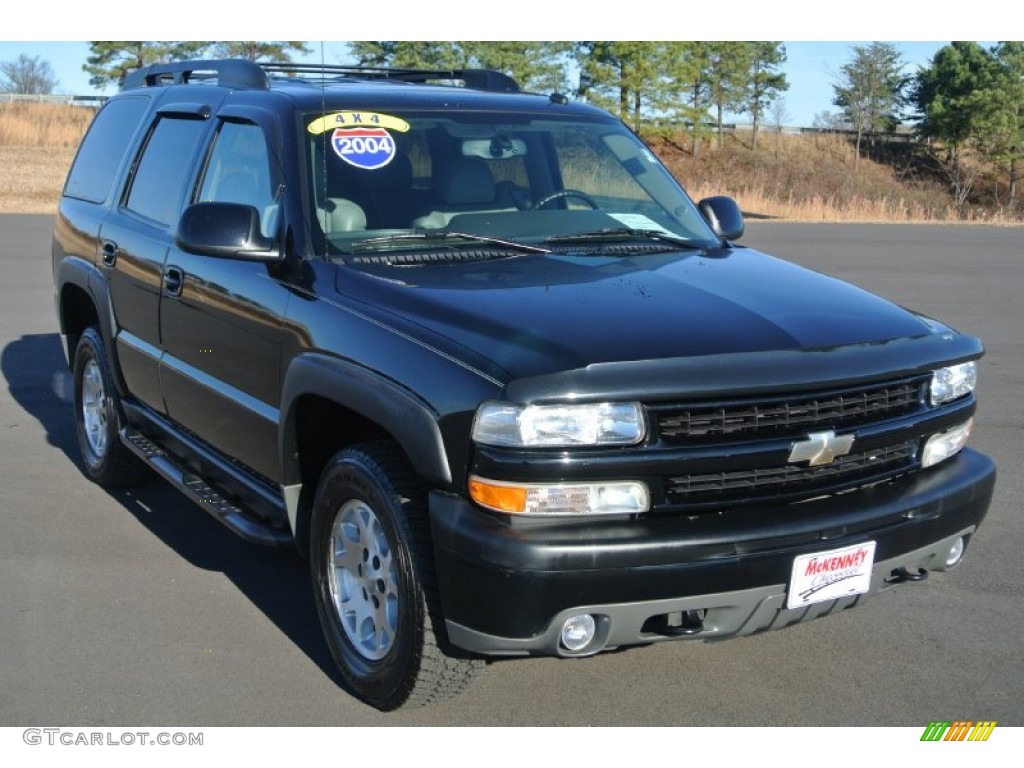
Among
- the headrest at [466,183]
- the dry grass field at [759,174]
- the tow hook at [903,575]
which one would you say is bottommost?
the dry grass field at [759,174]

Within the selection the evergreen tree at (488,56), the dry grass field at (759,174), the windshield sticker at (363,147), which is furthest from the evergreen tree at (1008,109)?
the windshield sticker at (363,147)

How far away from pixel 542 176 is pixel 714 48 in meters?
57.6

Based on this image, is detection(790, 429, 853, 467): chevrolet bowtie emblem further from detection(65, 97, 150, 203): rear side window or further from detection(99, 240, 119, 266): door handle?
detection(65, 97, 150, 203): rear side window

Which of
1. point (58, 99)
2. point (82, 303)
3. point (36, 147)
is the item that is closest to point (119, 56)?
point (58, 99)

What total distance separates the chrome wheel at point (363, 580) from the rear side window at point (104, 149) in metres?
3.04

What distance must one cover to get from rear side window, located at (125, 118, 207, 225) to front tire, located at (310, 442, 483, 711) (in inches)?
78.4

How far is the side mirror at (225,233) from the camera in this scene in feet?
13.9

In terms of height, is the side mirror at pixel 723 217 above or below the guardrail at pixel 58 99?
above

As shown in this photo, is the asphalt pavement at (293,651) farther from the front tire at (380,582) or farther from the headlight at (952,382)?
the headlight at (952,382)

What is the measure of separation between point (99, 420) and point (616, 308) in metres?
3.72

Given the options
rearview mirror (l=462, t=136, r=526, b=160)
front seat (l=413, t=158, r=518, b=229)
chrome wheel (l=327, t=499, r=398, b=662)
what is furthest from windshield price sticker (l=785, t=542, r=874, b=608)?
rearview mirror (l=462, t=136, r=526, b=160)

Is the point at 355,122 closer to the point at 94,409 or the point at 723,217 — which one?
the point at 723,217
